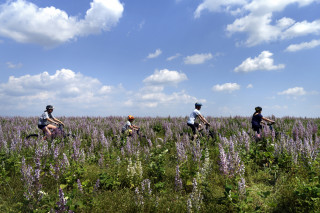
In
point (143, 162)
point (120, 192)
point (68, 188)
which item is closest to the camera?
point (120, 192)

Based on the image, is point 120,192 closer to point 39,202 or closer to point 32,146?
point 39,202

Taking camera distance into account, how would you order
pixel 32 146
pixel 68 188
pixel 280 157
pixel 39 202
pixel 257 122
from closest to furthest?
pixel 39 202, pixel 68 188, pixel 280 157, pixel 32 146, pixel 257 122

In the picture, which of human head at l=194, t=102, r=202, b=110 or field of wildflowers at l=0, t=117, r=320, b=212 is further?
human head at l=194, t=102, r=202, b=110

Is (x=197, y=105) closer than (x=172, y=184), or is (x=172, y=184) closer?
(x=172, y=184)

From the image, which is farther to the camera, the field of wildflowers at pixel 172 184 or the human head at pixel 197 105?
the human head at pixel 197 105

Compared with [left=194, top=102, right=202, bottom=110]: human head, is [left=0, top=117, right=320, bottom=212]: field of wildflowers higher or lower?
lower

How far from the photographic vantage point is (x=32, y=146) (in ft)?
28.6

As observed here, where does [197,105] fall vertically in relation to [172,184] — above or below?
above

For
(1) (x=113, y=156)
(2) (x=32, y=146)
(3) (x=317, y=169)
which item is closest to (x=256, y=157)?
(3) (x=317, y=169)

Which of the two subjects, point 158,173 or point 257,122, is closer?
point 158,173

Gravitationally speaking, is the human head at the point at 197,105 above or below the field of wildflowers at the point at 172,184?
above

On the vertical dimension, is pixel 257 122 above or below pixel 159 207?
above

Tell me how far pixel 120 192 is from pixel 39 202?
1.66 metres

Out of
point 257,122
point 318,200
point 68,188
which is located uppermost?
point 257,122
